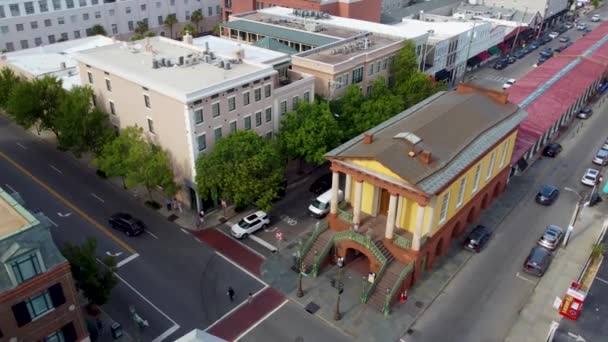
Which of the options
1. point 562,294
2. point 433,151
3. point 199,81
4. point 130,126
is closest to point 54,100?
point 130,126

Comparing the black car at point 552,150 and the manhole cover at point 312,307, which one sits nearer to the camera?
the manhole cover at point 312,307

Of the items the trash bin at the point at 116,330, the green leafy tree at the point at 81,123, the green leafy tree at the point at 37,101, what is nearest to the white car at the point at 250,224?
the trash bin at the point at 116,330

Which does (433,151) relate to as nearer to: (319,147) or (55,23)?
(319,147)

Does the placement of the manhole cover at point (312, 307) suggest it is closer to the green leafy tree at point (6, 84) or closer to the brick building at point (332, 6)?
the green leafy tree at point (6, 84)

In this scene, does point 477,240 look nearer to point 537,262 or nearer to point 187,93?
point 537,262

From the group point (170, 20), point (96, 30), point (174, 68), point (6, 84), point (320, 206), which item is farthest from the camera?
point (170, 20)

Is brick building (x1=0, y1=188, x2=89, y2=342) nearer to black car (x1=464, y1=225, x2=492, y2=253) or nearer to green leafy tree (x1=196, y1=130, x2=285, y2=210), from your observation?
green leafy tree (x1=196, y1=130, x2=285, y2=210)

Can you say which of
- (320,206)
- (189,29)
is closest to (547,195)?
(320,206)
